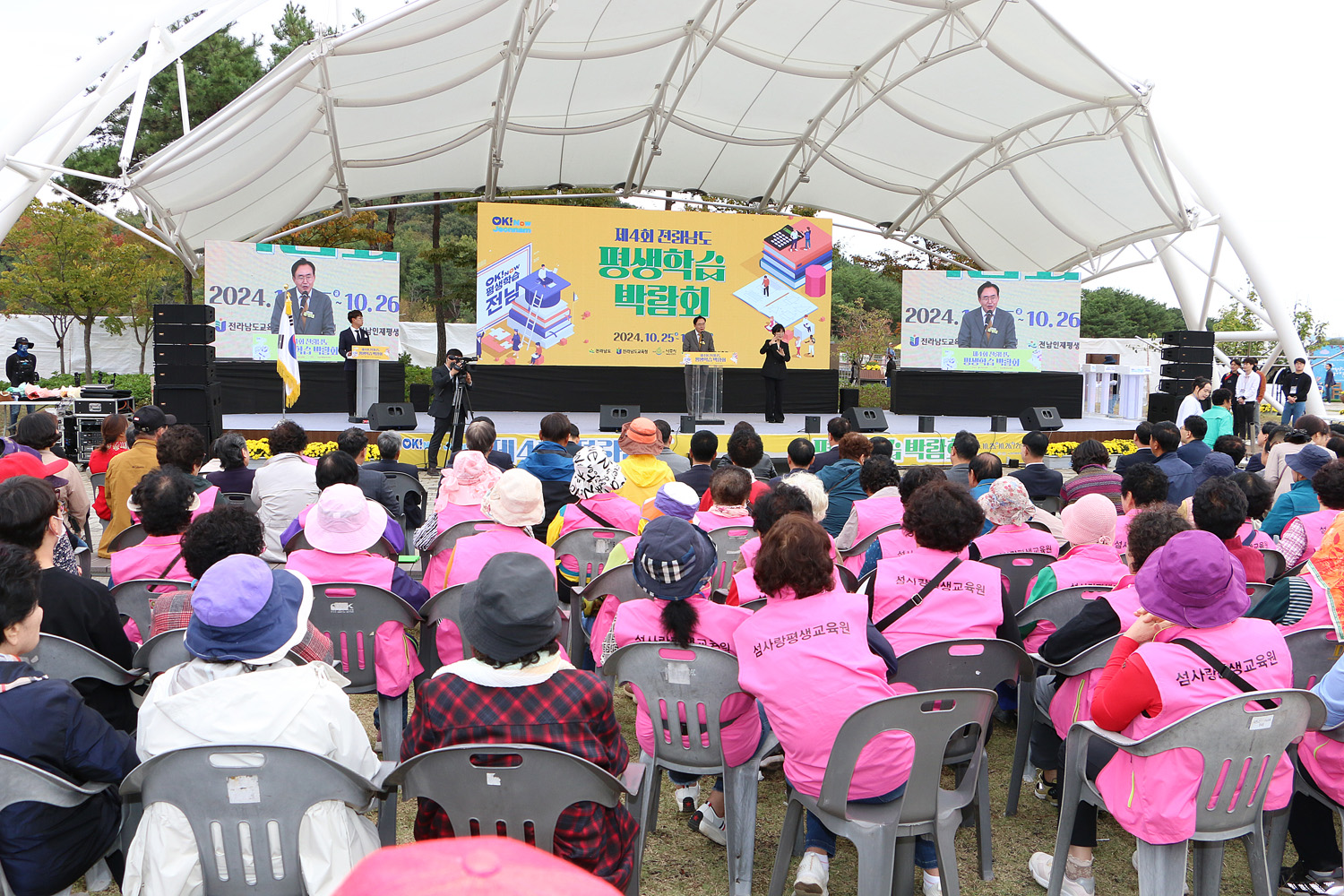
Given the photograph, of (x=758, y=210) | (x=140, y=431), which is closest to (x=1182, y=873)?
(x=140, y=431)

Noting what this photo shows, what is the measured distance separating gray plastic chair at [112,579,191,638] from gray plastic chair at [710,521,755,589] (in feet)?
6.85

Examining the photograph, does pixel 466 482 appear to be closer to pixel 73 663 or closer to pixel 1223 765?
pixel 73 663

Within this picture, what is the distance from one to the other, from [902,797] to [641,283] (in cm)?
1317

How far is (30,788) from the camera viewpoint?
200cm

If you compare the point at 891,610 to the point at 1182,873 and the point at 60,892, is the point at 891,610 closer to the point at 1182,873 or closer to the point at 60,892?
the point at 1182,873

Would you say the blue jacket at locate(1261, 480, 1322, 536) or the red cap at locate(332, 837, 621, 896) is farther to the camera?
the blue jacket at locate(1261, 480, 1322, 536)

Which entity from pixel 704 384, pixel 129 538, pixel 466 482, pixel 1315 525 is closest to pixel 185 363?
pixel 704 384

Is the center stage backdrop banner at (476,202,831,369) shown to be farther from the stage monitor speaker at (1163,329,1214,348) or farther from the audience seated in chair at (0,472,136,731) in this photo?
the audience seated in chair at (0,472,136,731)

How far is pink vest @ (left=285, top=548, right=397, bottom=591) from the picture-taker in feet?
10.9

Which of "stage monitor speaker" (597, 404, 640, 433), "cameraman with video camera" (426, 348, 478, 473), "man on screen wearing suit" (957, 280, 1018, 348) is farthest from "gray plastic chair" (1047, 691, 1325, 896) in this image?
"man on screen wearing suit" (957, 280, 1018, 348)

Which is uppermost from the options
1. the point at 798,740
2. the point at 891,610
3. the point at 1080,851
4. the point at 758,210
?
the point at 758,210

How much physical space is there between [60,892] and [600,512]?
254 cm

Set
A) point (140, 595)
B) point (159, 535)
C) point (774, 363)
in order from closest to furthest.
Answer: point (140, 595) → point (159, 535) → point (774, 363)

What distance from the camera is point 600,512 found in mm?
4371
